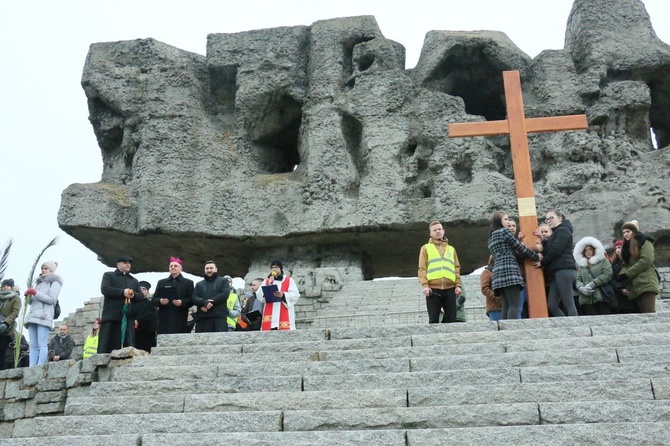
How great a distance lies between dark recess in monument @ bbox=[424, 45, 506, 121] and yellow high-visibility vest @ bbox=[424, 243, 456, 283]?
8.61 m

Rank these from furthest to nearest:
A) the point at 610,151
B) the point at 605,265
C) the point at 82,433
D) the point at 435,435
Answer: the point at 610,151 → the point at 605,265 → the point at 82,433 → the point at 435,435

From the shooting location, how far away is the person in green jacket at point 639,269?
26.1 ft

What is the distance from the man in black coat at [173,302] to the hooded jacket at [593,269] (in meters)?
4.69

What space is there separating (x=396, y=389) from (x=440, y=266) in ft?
9.09

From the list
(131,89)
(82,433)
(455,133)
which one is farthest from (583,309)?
(131,89)

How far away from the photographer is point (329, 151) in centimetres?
1558

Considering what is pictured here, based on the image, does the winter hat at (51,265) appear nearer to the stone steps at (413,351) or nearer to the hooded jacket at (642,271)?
the stone steps at (413,351)

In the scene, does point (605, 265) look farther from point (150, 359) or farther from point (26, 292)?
point (26, 292)

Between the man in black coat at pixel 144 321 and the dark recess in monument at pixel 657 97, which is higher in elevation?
the dark recess in monument at pixel 657 97

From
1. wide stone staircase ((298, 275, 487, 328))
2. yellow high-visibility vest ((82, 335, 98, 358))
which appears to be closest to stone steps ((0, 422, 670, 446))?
yellow high-visibility vest ((82, 335, 98, 358))

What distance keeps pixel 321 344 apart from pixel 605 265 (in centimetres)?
347

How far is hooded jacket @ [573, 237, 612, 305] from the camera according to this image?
27.0 feet

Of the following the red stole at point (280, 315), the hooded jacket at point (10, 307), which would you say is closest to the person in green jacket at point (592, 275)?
the red stole at point (280, 315)

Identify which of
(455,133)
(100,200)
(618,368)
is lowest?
(618,368)
